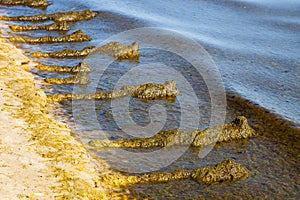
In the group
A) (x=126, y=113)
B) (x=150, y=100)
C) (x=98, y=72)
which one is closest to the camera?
(x=126, y=113)

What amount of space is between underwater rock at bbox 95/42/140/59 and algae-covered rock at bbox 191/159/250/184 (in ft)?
26.3

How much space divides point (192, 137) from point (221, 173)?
172 centimetres

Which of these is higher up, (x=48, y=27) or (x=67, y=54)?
(x=48, y=27)

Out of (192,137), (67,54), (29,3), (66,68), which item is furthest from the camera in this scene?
(29,3)

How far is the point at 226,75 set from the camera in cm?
1502

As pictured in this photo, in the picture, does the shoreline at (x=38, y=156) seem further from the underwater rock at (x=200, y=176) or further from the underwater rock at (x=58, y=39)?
the underwater rock at (x=58, y=39)

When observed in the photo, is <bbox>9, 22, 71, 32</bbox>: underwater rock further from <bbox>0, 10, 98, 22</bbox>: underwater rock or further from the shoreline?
the shoreline

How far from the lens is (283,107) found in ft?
42.0

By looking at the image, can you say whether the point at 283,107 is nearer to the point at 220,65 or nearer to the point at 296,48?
the point at 220,65

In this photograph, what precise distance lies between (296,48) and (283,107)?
5535 millimetres

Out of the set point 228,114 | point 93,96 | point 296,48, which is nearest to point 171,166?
point 228,114

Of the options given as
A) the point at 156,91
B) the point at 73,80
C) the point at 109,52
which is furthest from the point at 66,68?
the point at 156,91

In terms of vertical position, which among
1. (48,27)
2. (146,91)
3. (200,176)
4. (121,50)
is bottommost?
(200,176)

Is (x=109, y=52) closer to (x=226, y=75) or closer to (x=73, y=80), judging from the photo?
(x=73, y=80)
